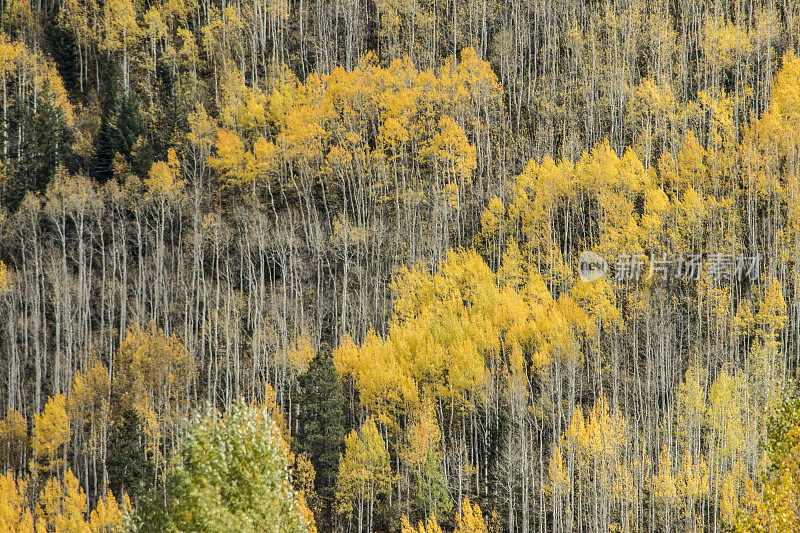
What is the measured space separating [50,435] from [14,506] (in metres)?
4.29

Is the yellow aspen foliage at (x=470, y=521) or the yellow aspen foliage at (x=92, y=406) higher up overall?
the yellow aspen foliage at (x=92, y=406)

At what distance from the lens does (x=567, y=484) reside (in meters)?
37.5

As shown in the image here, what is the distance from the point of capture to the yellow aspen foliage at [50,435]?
43.5 meters

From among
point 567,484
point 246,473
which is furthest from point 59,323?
point 246,473

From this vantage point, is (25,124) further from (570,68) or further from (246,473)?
(246,473)

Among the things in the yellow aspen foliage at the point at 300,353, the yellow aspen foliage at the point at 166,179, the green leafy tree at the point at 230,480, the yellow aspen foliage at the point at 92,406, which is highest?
the yellow aspen foliage at the point at 166,179

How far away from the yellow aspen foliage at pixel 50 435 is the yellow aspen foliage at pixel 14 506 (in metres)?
1.76

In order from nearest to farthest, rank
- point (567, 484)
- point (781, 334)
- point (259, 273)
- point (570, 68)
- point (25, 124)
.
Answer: point (567, 484), point (781, 334), point (259, 273), point (25, 124), point (570, 68)

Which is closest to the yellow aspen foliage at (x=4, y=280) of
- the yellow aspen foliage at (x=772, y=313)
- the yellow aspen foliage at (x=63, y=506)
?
the yellow aspen foliage at (x=63, y=506)

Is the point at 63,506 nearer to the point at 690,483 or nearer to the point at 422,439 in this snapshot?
the point at 422,439

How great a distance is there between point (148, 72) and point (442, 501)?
174ft

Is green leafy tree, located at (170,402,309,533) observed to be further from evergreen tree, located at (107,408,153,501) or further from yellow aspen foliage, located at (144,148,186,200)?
yellow aspen foliage, located at (144,148,186,200)

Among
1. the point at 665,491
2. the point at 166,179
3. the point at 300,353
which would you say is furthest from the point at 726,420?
the point at 166,179

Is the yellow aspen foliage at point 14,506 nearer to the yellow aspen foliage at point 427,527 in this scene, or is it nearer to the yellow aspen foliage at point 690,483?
the yellow aspen foliage at point 427,527
